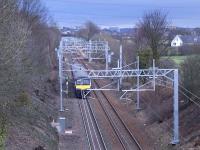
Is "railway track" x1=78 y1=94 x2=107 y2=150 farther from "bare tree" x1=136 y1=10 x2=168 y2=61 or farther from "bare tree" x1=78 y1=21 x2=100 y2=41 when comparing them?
"bare tree" x1=78 y1=21 x2=100 y2=41

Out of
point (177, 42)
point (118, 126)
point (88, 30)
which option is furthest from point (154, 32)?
point (88, 30)

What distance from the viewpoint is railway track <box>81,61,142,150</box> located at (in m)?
35.3

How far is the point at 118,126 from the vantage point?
141ft

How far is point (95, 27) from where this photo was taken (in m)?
196

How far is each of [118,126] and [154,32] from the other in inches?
1002

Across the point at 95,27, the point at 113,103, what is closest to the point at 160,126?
the point at 113,103

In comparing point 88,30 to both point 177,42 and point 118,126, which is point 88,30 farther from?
point 118,126

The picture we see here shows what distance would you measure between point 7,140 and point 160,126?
54.6 ft

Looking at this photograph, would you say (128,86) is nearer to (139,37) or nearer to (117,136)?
(139,37)

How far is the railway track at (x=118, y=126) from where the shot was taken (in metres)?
35.3

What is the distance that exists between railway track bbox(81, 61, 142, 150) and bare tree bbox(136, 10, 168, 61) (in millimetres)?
7799

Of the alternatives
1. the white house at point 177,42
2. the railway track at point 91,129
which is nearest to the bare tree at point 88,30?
the white house at point 177,42

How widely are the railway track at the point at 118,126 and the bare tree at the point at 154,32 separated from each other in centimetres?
780

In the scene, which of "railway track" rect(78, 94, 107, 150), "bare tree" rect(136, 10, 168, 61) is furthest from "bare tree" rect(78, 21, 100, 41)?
"railway track" rect(78, 94, 107, 150)
